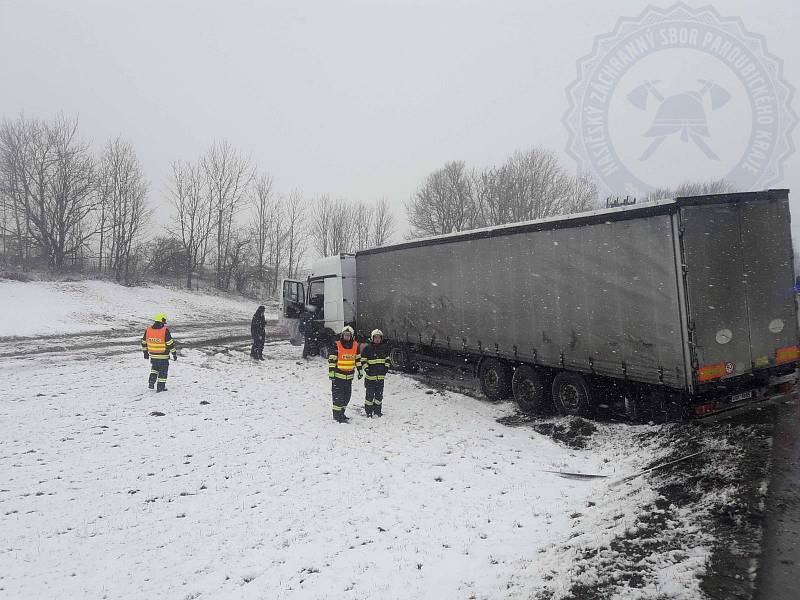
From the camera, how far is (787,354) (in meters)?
7.64

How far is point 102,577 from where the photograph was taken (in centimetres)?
432

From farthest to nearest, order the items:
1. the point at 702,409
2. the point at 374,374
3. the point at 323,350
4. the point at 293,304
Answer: the point at 293,304, the point at 323,350, the point at 374,374, the point at 702,409

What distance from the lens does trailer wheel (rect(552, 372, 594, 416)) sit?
8391mm

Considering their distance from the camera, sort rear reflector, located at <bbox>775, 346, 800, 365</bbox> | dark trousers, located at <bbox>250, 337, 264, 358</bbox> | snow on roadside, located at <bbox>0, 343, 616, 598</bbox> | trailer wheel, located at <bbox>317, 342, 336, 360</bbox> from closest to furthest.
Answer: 1. snow on roadside, located at <bbox>0, 343, 616, 598</bbox>
2. rear reflector, located at <bbox>775, 346, 800, 365</bbox>
3. dark trousers, located at <bbox>250, 337, 264, 358</bbox>
4. trailer wheel, located at <bbox>317, 342, 336, 360</bbox>

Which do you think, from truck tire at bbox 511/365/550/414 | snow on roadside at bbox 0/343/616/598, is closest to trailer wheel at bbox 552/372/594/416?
truck tire at bbox 511/365/550/414

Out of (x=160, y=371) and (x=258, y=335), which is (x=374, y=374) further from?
(x=258, y=335)

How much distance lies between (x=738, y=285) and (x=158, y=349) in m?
11.6

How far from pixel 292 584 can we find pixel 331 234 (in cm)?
5242

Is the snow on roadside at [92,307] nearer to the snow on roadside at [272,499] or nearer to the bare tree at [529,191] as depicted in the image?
the snow on roadside at [272,499]

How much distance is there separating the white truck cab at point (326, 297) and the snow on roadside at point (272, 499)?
621 centimetres

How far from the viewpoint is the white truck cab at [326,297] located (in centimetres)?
1590

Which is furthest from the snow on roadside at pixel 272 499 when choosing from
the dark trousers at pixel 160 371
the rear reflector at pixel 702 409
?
the rear reflector at pixel 702 409

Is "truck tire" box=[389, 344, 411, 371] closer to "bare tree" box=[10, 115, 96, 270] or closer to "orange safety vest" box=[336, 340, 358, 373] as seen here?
"orange safety vest" box=[336, 340, 358, 373]

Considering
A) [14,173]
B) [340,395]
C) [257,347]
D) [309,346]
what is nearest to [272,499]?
[340,395]
